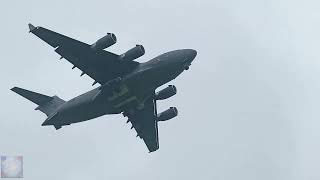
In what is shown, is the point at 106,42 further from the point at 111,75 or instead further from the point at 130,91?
the point at 130,91

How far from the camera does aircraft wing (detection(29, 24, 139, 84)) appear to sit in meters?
83.4

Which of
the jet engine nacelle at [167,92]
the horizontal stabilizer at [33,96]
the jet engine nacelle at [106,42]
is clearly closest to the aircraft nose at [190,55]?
the jet engine nacelle at [167,92]

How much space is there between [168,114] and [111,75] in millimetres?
10984

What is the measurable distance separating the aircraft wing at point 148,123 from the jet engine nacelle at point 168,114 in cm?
76

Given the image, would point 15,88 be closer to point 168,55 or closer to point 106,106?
point 106,106

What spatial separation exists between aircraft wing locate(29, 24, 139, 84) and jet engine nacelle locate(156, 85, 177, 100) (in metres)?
6.33

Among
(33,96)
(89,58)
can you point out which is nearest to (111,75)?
(89,58)

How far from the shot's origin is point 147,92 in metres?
88.9

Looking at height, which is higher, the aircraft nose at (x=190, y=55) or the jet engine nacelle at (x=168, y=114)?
the aircraft nose at (x=190, y=55)

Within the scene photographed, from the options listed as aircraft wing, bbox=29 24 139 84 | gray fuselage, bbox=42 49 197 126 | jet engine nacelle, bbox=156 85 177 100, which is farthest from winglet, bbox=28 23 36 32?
jet engine nacelle, bbox=156 85 177 100

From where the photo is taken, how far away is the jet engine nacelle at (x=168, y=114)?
312 ft

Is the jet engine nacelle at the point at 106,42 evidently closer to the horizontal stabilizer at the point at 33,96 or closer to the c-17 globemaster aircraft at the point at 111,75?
the c-17 globemaster aircraft at the point at 111,75

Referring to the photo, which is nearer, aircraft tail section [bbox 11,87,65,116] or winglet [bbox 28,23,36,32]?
winglet [bbox 28,23,36,32]

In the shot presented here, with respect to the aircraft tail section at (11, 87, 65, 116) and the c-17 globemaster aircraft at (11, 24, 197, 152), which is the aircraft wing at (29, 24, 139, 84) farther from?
the aircraft tail section at (11, 87, 65, 116)
